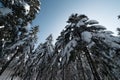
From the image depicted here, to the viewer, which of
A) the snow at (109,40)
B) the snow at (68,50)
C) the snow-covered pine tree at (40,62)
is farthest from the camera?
the snow-covered pine tree at (40,62)

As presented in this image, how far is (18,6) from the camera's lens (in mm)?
14070

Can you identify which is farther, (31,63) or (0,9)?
(31,63)

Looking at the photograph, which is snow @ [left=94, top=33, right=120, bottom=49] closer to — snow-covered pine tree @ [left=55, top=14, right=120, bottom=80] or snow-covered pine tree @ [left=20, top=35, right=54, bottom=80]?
snow-covered pine tree @ [left=55, top=14, right=120, bottom=80]

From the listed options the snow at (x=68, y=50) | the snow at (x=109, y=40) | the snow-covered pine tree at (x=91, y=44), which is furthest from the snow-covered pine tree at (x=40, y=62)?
the snow at (x=109, y=40)

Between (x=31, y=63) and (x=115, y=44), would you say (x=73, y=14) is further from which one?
(x=31, y=63)

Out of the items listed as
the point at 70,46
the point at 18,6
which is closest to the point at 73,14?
the point at 70,46

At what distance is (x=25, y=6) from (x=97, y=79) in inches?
353

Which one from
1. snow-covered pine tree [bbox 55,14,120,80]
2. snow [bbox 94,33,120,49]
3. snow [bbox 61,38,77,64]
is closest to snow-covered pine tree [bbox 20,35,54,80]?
snow-covered pine tree [bbox 55,14,120,80]

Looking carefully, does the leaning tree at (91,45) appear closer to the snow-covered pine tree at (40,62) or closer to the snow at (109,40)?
the snow at (109,40)

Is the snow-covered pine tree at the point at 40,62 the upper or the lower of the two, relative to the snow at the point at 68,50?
lower

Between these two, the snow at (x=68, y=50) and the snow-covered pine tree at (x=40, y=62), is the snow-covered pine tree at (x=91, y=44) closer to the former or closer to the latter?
the snow at (x=68, y=50)

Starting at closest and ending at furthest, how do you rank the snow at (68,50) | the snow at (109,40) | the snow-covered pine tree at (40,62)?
1. the snow at (109,40)
2. the snow at (68,50)
3. the snow-covered pine tree at (40,62)

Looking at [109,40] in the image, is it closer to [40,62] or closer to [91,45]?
[91,45]

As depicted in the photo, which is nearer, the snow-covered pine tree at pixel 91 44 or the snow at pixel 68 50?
the snow-covered pine tree at pixel 91 44
